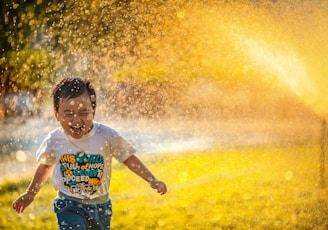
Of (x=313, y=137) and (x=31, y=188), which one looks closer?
(x=31, y=188)

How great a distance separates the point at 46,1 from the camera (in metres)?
6.62

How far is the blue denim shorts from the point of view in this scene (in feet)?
10.8

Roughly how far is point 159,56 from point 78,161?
3.40 metres

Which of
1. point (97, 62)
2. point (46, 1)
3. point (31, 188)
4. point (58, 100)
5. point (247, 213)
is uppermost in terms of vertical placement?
point (46, 1)

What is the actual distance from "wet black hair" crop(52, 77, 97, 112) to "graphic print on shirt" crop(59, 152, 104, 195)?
0.25 meters

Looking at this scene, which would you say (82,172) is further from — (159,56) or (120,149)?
(159,56)

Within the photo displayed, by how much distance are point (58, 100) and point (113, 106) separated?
3613 mm

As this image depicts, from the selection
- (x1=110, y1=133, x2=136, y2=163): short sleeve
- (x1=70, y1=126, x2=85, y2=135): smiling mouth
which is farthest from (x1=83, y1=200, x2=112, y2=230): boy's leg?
(x1=70, y1=126, x2=85, y2=135): smiling mouth

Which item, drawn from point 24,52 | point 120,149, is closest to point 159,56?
point 24,52

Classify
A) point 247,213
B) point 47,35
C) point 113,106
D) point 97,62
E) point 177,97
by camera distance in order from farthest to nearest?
point 177,97
point 113,106
point 97,62
point 47,35
point 247,213

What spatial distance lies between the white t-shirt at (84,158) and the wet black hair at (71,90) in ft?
0.50

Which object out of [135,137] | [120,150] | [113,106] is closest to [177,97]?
[135,137]

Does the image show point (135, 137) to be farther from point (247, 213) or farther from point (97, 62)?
point (247, 213)

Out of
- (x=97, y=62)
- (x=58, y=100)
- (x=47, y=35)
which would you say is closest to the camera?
(x=58, y=100)
